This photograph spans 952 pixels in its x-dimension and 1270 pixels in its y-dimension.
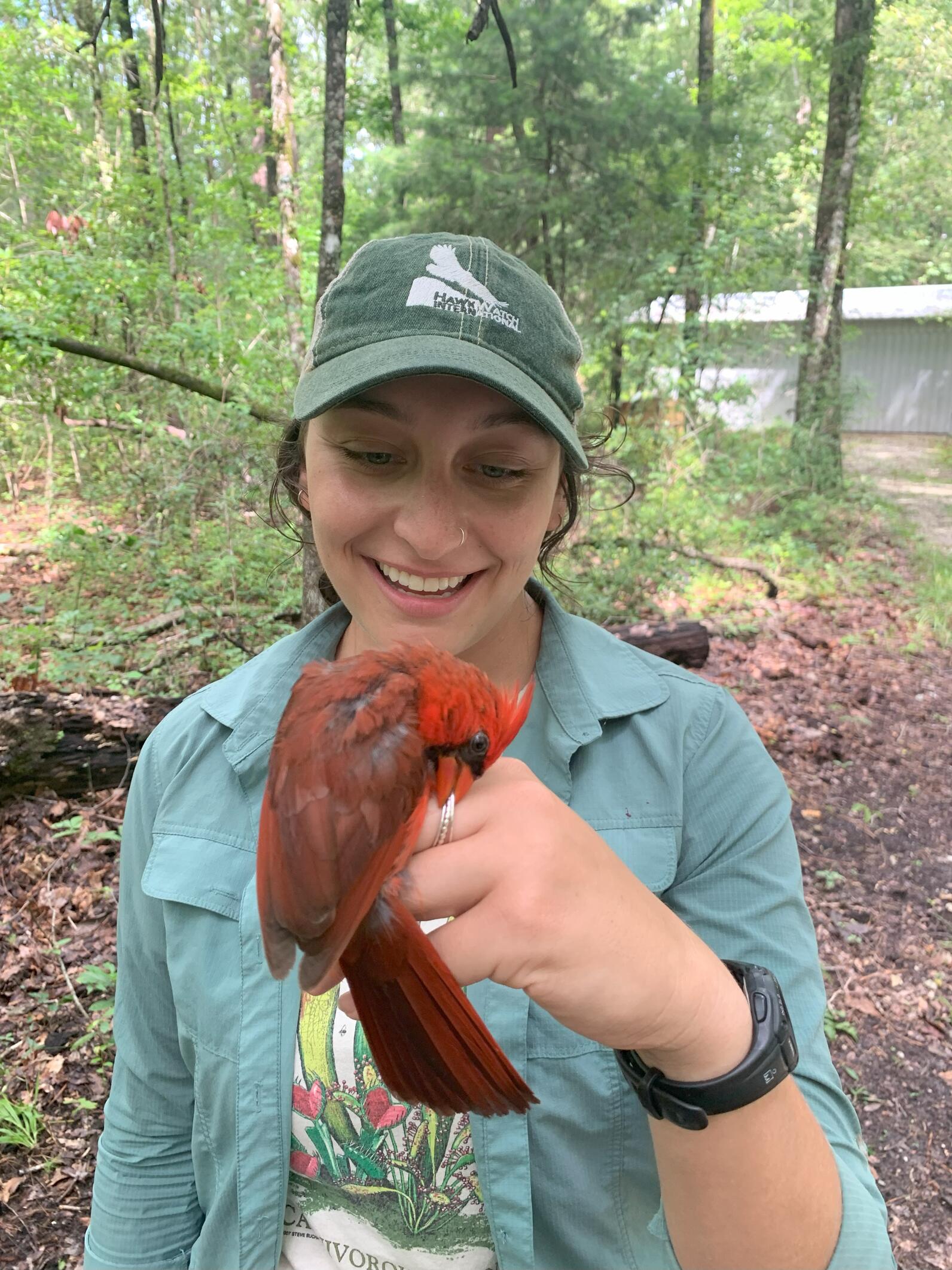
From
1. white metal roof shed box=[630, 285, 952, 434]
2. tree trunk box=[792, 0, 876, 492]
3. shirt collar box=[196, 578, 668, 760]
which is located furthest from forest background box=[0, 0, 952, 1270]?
white metal roof shed box=[630, 285, 952, 434]

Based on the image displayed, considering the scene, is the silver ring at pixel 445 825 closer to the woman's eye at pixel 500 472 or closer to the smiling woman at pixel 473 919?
the smiling woman at pixel 473 919

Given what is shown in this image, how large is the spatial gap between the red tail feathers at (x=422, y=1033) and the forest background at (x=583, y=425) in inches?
64.4

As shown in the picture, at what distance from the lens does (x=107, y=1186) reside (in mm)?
1562

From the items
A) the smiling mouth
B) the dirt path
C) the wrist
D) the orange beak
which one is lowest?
the dirt path

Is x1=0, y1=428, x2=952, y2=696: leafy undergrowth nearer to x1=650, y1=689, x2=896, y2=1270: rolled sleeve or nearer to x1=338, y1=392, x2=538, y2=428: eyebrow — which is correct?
x1=650, y1=689, x2=896, y2=1270: rolled sleeve

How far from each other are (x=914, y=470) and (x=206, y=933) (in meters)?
19.5

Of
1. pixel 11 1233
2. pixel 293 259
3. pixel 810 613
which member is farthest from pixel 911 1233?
pixel 293 259

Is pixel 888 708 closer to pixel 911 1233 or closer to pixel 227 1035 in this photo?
pixel 911 1233

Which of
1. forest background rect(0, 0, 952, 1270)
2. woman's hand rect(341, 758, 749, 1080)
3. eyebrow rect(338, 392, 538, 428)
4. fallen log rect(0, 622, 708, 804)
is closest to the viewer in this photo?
woman's hand rect(341, 758, 749, 1080)

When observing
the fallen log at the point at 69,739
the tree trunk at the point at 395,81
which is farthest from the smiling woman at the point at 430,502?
the tree trunk at the point at 395,81

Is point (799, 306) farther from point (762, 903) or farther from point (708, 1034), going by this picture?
point (708, 1034)

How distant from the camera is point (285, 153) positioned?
9164mm

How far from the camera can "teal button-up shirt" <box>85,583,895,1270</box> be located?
54.0 inches

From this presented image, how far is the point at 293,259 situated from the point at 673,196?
4741mm
